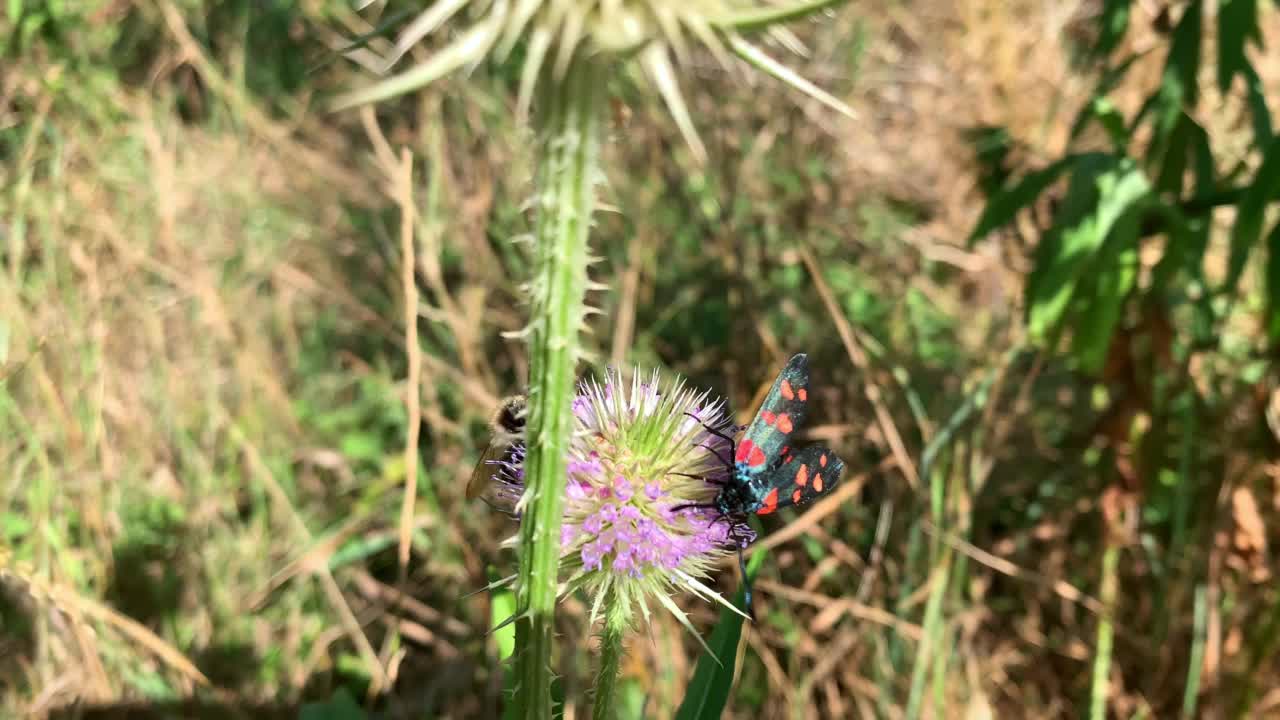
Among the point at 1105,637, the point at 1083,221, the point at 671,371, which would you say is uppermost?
the point at 1083,221

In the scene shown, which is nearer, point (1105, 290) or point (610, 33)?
point (610, 33)

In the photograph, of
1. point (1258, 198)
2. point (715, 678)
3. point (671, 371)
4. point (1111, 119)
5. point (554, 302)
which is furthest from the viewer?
point (671, 371)

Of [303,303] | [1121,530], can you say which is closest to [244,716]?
[303,303]

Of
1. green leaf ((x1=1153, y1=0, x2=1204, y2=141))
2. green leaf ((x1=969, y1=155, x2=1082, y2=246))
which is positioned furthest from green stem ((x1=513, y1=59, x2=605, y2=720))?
green leaf ((x1=1153, y1=0, x2=1204, y2=141))

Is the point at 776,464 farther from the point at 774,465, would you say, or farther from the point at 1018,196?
the point at 1018,196

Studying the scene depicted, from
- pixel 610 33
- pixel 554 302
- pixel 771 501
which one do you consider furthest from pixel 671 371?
pixel 610 33

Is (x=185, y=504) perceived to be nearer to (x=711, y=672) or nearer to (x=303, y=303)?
(x=303, y=303)
